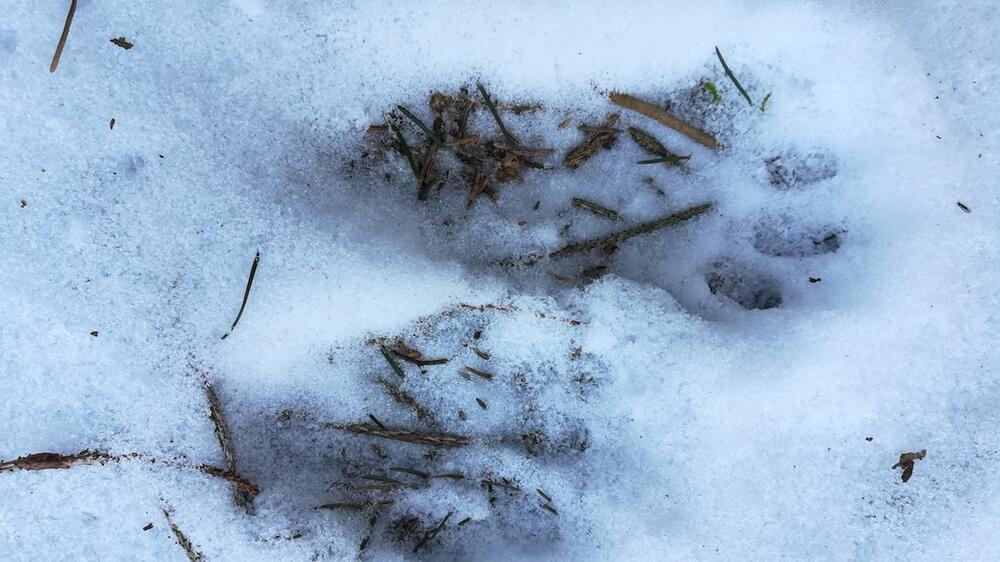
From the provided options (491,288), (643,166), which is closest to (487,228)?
(491,288)

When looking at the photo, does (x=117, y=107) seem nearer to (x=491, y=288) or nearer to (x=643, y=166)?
(x=491, y=288)

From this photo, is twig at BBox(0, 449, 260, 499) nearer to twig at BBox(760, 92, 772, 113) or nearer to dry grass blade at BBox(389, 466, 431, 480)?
dry grass blade at BBox(389, 466, 431, 480)

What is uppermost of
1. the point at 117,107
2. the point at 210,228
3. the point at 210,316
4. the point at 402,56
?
the point at 402,56

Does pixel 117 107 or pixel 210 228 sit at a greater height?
pixel 117 107

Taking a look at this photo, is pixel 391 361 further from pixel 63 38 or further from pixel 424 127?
pixel 63 38

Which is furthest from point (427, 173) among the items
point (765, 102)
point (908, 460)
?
point (908, 460)

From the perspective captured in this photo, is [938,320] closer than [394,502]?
Yes
